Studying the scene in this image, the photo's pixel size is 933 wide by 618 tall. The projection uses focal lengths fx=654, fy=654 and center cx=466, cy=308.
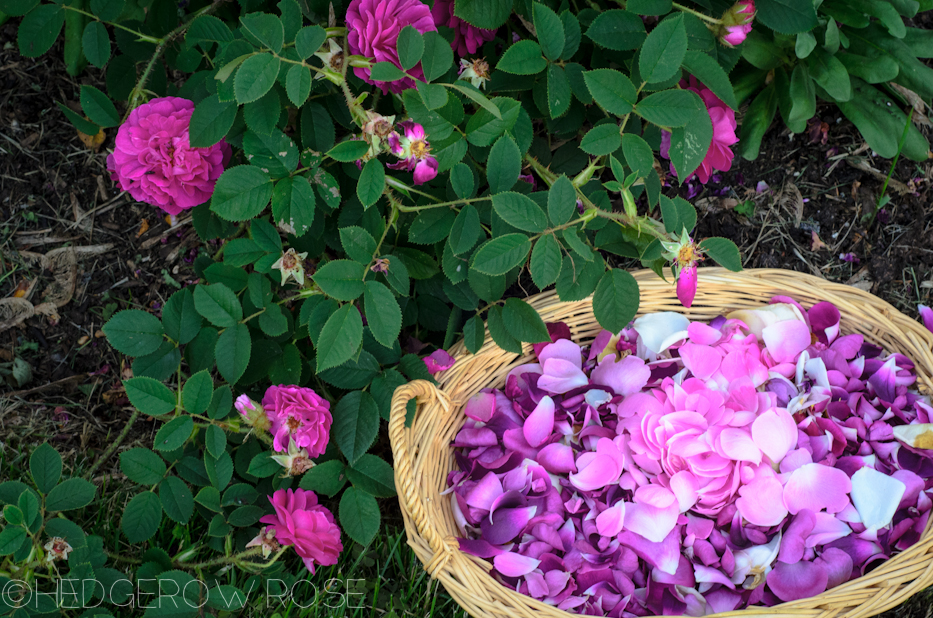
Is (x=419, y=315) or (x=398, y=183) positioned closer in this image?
(x=398, y=183)

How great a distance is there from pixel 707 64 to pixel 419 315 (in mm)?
650

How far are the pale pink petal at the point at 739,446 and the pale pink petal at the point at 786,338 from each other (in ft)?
0.79

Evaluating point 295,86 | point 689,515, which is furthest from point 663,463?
point 295,86

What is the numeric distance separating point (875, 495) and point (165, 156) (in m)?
1.28

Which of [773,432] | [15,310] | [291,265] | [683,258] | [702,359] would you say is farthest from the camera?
[15,310]

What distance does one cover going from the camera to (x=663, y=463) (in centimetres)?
113

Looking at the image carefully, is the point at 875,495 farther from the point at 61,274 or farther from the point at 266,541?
the point at 61,274

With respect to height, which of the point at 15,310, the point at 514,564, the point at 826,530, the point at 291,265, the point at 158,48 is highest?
the point at 158,48

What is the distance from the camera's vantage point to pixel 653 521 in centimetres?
111

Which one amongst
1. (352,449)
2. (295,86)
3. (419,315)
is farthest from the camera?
(419,315)

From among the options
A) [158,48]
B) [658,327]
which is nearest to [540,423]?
[658,327]

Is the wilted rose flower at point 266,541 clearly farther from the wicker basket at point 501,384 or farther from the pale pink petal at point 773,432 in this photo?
the pale pink petal at point 773,432

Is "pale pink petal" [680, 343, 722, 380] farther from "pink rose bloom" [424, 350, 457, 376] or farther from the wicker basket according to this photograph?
"pink rose bloom" [424, 350, 457, 376]

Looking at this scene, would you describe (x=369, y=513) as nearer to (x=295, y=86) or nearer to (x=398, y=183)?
(x=398, y=183)
